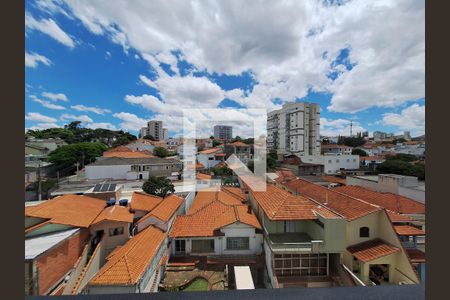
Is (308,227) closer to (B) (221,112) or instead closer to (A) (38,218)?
(B) (221,112)

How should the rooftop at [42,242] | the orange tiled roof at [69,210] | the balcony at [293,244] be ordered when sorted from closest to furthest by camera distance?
the rooftop at [42,242], the orange tiled roof at [69,210], the balcony at [293,244]

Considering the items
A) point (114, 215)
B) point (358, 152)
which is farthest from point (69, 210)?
point (358, 152)

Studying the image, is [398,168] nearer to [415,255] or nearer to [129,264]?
[415,255]

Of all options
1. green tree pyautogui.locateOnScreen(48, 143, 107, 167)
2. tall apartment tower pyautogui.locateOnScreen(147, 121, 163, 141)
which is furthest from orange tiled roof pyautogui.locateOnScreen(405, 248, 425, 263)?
green tree pyautogui.locateOnScreen(48, 143, 107, 167)

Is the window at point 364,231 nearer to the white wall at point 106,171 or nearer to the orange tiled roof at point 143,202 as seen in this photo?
the orange tiled roof at point 143,202

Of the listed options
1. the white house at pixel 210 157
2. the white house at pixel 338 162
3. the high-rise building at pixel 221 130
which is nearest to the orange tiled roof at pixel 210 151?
the white house at pixel 210 157
